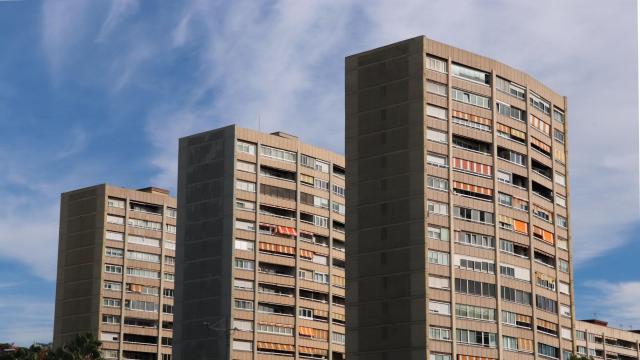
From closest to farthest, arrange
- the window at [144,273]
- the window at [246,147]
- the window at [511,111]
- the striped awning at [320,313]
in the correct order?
the window at [511,111] → the window at [246,147] → the striped awning at [320,313] → the window at [144,273]

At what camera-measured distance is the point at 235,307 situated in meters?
140

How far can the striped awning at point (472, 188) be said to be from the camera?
384 ft

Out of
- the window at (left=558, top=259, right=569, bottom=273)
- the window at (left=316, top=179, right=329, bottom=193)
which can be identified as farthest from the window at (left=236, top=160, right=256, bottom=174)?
the window at (left=558, top=259, right=569, bottom=273)

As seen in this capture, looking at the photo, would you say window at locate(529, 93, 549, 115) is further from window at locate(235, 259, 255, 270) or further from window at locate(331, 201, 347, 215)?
window at locate(235, 259, 255, 270)

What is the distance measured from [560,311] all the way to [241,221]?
42.3 meters

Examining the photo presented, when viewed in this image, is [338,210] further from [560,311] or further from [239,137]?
[560,311]

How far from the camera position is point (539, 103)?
130 metres

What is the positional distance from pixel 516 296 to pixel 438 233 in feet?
39.8

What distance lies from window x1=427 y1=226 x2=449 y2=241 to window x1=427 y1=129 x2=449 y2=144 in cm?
941

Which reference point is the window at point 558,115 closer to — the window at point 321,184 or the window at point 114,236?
the window at point 321,184

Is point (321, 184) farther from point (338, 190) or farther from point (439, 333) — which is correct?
point (439, 333)

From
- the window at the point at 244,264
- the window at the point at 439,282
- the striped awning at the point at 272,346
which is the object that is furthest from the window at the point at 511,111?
the striped awning at the point at 272,346

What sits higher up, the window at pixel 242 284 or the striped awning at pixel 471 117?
the striped awning at pixel 471 117

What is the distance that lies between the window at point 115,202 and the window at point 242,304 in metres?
39.7
